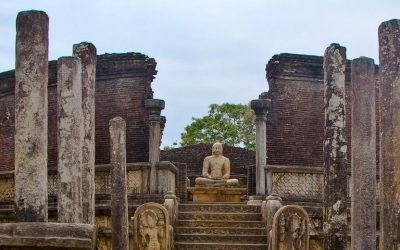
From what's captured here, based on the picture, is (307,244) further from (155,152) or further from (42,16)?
(42,16)

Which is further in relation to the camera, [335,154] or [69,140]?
[335,154]

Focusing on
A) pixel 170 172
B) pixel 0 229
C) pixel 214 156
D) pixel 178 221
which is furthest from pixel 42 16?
pixel 214 156

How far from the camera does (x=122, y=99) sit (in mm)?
21656

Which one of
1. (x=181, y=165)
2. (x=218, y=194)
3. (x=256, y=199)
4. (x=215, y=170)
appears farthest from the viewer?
(x=181, y=165)

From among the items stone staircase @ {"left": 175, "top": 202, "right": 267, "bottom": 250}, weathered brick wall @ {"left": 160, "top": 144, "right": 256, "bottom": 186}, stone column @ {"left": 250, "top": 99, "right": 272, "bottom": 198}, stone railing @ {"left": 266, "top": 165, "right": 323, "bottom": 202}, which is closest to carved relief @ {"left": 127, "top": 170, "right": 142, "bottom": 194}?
stone staircase @ {"left": 175, "top": 202, "right": 267, "bottom": 250}

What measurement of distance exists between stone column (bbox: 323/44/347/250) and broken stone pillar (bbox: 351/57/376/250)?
16cm

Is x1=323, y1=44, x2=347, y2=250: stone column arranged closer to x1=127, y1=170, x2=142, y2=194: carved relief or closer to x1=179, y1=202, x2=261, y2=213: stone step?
x1=179, y1=202, x2=261, y2=213: stone step

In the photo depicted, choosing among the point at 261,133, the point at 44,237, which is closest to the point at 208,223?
the point at 261,133

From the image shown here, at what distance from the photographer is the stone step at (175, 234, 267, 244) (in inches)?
632

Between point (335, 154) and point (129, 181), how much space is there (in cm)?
750

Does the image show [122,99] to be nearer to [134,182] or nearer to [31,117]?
[134,182]

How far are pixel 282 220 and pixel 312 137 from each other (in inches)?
275

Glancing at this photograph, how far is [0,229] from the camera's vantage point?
22.6 feet

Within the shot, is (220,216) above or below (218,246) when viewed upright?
above
